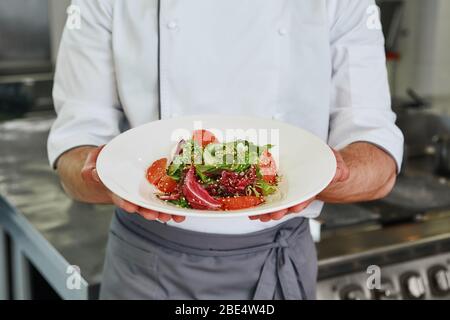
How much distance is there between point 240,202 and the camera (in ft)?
2.90

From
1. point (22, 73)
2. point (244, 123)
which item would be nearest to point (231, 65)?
point (244, 123)

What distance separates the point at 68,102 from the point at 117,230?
0.26 m

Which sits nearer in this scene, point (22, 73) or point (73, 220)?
point (73, 220)

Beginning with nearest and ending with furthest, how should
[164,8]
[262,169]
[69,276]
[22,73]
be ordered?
[262,169] < [164,8] < [69,276] < [22,73]

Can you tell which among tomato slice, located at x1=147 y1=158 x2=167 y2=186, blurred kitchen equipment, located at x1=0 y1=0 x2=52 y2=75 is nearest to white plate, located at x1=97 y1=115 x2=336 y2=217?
tomato slice, located at x1=147 y1=158 x2=167 y2=186

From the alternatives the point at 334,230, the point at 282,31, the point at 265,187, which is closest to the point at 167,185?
the point at 265,187

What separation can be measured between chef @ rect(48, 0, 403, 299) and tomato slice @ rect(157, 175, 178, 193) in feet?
0.63

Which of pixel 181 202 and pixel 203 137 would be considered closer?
pixel 181 202

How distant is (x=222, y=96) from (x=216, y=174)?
0.79 ft

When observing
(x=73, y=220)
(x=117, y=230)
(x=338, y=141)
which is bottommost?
(x=73, y=220)

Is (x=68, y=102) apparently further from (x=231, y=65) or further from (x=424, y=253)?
(x=424, y=253)

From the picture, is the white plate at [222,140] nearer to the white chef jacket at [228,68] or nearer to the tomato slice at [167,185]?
the tomato slice at [167,185]

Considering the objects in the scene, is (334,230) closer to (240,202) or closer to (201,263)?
(201,263)

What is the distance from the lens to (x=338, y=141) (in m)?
1.20
